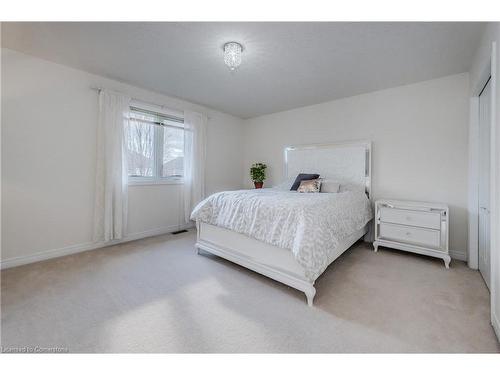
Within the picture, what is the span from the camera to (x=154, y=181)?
12.1ft

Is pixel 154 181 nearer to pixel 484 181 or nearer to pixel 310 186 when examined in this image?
pixel 310 186

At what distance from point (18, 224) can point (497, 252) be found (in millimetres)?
4461

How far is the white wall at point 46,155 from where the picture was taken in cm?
238

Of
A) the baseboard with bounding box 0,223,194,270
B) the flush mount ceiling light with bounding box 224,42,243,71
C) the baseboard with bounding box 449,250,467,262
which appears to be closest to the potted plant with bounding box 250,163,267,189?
the baseboard with bounding box 0,223,194,270

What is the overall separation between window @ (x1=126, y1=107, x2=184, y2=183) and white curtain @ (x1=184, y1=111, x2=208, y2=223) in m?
0.13

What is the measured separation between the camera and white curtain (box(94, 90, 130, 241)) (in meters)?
3.01

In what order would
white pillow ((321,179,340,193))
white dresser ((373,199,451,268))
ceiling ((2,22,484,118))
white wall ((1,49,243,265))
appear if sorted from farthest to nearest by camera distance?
white pillow ((321,179,340,193)) → white dresser ((373,199,451,268)) → white wall ((1,49,243,265)) → ceiling ((2,22,484,118))

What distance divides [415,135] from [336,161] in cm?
114

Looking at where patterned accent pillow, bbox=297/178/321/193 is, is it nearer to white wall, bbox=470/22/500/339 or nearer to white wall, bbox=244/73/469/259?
white wall, bbox=244/73/469/259

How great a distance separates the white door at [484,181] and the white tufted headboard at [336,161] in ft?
4.07

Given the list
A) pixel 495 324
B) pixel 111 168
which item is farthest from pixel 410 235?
pixel 111 168

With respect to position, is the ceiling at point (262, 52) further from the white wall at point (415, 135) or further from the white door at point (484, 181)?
the white door at point (484, 181)
